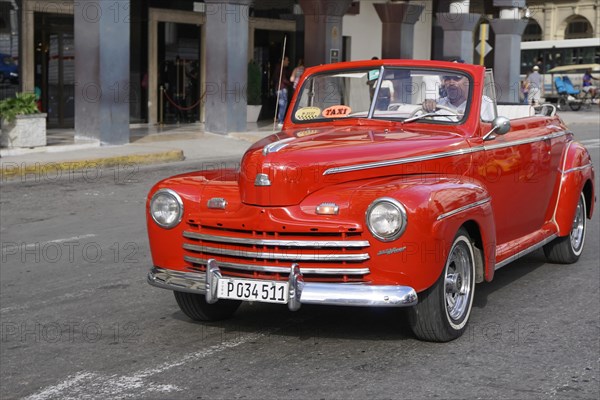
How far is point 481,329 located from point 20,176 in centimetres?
1070

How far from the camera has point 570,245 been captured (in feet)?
27.6

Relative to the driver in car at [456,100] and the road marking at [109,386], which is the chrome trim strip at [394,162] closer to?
the driver in car at [456,100]

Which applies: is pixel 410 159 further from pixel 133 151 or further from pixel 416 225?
pixel 133 151

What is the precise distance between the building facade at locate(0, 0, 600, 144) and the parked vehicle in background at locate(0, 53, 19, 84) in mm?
138

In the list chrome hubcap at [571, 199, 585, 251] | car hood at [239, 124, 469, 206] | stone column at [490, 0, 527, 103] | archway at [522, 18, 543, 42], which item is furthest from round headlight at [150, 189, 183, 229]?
archway at [522, 18, 543, 42]

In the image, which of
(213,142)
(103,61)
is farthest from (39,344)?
(213,142)

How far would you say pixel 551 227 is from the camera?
316 inches

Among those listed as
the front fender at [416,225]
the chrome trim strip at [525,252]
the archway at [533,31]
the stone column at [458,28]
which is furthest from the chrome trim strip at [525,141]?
the archway at [533,31]

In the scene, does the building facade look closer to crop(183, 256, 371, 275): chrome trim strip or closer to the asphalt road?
the asphalt road

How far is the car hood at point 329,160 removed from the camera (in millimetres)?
5828

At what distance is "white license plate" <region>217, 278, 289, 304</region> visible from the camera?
5.57 metres

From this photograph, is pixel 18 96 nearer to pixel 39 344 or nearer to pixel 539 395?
pixel 39 344

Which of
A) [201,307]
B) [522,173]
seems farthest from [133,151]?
[201,307]

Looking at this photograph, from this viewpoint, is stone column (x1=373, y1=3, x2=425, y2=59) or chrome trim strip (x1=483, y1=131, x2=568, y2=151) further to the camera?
stone column (x1=373, y1=3, x2=425, y2=59)
